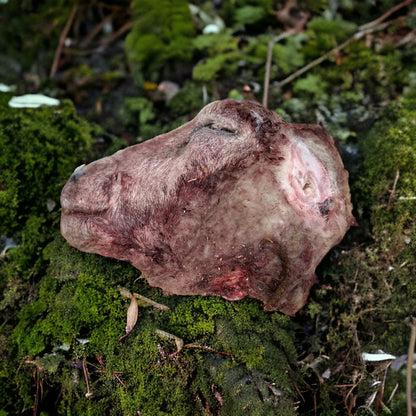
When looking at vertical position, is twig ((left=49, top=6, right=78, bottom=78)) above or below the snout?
above

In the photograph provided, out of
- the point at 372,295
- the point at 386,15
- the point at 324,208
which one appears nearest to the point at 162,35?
the point at 386,15

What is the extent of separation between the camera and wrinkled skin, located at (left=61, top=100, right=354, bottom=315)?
2.88 m

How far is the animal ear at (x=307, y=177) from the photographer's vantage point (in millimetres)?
2930

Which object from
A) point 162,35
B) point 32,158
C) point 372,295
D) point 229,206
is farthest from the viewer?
point 162,35

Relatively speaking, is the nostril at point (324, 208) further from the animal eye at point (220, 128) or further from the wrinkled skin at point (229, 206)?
the animal eye at point (220, 128)

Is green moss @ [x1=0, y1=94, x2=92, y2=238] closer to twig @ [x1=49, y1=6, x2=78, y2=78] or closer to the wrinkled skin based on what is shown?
the wrinkled skin

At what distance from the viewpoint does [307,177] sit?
2.97 meters

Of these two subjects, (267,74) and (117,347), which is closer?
(117,347)

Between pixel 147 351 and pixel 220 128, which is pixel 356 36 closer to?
pixel 220 128

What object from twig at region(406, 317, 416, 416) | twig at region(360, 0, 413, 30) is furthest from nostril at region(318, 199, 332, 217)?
twig at region(360, 0, 413, 30)

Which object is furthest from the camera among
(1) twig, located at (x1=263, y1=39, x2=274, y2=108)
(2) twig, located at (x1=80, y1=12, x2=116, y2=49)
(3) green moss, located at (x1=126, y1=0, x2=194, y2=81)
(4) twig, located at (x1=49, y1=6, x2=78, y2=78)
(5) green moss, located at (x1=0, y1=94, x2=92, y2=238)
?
(2) twig, located at (x1=80, y1=12, x2=116, y2=49)

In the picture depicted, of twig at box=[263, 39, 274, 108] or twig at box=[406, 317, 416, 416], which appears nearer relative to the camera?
twig at box=[406, 317, 416, 416]

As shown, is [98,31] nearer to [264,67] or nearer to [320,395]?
[264,67]

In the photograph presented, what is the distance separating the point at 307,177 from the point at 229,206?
730mm
